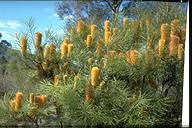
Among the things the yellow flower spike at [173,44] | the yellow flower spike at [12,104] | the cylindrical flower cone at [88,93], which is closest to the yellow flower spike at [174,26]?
the yellow flower spike at [173,44]

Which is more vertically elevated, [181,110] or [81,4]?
[81,4]

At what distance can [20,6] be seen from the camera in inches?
88.9

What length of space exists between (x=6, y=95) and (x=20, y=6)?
16.9 inches

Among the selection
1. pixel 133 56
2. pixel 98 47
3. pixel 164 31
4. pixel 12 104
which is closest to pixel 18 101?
pixel 12 104

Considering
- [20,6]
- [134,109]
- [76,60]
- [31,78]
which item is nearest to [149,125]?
[134,109]

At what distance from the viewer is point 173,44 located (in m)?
2.26

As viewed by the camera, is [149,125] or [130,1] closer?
[149,125]

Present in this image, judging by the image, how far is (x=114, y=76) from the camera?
90.0 inches

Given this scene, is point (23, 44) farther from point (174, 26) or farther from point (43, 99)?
point (174, 26)

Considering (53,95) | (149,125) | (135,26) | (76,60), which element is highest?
(135,26)

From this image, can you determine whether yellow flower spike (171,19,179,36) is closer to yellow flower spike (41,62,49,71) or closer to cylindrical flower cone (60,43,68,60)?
cylindrical flower cone (60,43,68,60)

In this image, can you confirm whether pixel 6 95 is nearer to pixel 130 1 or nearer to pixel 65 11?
pixel 65 11

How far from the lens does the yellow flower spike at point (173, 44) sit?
2.26 metres

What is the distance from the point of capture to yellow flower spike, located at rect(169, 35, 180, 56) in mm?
2260
